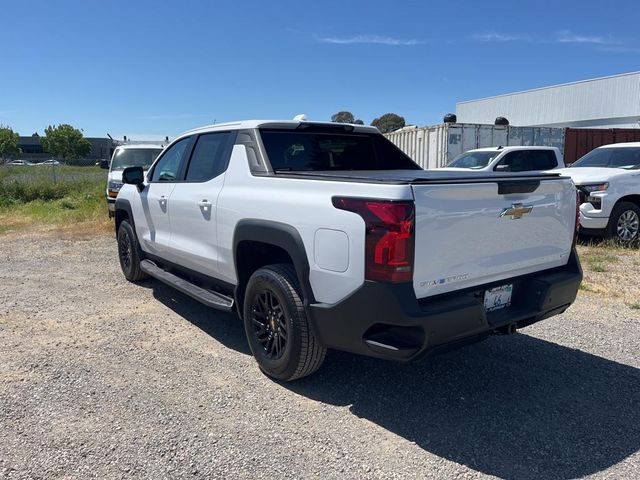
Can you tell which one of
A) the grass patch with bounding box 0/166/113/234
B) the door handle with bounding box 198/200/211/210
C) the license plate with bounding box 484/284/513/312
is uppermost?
the door handle with bounding box 198/200/211/210

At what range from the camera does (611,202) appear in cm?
870

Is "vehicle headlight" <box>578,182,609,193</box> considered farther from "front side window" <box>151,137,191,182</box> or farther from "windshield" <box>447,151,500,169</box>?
"front side window" <box>151,137,191,182</box>

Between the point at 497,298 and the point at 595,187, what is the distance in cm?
629

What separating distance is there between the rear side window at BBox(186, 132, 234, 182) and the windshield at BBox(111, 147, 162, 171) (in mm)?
8358

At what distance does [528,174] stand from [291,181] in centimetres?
164

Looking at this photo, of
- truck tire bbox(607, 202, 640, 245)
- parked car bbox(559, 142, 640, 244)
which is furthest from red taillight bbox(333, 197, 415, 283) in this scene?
truck tire bbox(607, 202, 640, 245)

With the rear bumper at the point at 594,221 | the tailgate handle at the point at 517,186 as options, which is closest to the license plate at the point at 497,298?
the tailgate handle at the point at 517,186

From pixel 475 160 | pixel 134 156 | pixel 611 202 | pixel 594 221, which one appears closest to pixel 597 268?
pixel 594 221

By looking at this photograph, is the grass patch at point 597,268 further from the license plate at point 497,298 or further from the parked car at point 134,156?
the parked car at point 134,156

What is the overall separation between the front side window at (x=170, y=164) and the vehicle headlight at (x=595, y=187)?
6535mm

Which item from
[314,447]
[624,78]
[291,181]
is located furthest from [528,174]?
[624,78]

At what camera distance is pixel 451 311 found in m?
3.05

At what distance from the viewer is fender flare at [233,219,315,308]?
3.38m

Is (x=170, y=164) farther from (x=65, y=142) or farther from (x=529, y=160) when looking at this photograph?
(x=65, y=142)
